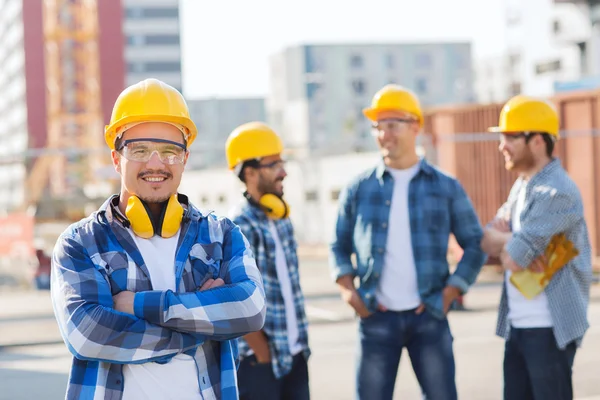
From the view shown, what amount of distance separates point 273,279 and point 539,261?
1284mm

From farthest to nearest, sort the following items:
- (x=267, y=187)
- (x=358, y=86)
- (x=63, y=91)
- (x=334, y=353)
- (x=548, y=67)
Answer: (x=358, y=86) → (x=63, y=91) → (x=548, y=67) → (x=334, y=353) → (x=267, y=187)

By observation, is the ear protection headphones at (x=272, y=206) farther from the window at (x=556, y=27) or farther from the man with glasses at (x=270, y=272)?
the window at (x=556, y=27)

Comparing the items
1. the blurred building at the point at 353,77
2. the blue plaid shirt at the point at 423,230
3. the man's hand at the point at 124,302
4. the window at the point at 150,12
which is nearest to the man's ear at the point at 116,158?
the man's hand at the point at 124,302

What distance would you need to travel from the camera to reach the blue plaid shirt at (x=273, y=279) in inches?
170

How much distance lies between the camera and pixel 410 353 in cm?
472

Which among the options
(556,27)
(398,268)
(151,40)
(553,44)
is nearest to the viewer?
(398,268)

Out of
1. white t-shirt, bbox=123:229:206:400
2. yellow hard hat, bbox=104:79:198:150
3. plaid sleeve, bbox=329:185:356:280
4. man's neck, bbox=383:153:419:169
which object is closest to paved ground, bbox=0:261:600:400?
plaid sleeve, bbox=329:185:356:280

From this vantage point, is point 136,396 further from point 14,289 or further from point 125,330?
point 14,289

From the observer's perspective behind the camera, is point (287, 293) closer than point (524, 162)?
Yes

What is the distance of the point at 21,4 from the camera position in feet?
404

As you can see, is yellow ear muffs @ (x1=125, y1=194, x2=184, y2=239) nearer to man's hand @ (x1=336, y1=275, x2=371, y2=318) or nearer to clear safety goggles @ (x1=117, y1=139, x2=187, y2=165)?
clear safety goggles @ (x1=117, y1=139, x2=187, y2=165)

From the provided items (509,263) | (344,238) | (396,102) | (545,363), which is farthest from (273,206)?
(545,363)

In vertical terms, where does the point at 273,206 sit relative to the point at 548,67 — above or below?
below

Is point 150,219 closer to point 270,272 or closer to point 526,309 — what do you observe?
point 270,272
